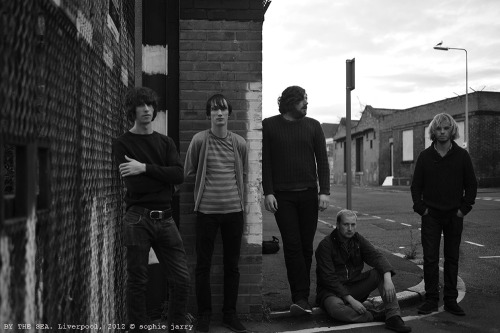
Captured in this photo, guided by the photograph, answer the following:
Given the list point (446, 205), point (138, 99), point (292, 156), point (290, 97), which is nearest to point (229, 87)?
point (290, 97)

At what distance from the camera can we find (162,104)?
4.57m

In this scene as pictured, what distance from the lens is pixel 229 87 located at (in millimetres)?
4531

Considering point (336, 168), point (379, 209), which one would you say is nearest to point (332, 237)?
point (379, 209)

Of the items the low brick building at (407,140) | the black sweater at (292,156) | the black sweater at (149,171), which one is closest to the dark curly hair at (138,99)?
the black sweater at (149,171)

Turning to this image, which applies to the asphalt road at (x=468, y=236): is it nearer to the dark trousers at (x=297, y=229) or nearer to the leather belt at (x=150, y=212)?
the dark trousers at (x=297, y=229)

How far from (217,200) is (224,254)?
509mm

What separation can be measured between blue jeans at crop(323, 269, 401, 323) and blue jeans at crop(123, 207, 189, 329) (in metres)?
1.58

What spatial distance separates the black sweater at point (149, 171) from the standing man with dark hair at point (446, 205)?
2705 mm

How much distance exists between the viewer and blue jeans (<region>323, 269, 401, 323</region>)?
439cm

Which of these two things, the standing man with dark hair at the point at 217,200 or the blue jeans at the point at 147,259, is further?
the standing man with dark hair at the point at 217,200

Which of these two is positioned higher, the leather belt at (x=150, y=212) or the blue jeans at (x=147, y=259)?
the leather belt at (x=150, y=212)

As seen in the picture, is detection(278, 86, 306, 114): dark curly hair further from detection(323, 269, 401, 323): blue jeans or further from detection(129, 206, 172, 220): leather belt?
detection(129, 206, 172, 220): leather belt

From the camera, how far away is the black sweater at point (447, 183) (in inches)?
187

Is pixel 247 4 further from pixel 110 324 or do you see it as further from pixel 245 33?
pixel 110 324
